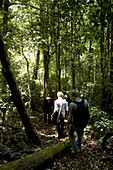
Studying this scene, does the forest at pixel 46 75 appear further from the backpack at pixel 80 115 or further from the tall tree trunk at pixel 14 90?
the backpack at pixel 80 115

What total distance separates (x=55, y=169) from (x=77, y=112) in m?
1.73

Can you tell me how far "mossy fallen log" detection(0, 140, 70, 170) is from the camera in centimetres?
617

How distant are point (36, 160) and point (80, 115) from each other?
1.95 m

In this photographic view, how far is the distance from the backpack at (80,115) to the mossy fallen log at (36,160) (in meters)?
0.94

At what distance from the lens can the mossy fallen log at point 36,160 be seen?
243 inches

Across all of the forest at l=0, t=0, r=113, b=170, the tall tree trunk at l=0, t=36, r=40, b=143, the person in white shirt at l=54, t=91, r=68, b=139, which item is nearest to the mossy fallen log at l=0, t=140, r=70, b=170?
the forest at l=0, t=0, r=113, b=170

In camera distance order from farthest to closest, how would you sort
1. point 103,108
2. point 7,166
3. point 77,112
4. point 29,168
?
point 103,108
point 77,112
point 29,168
point 7,166

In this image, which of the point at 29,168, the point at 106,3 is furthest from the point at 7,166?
the point at 106,3

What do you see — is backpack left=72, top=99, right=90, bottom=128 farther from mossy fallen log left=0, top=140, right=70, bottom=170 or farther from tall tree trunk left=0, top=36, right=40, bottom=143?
tall tree trunk left=0, top=36, right=40, bottom=143

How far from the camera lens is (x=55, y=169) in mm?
7270

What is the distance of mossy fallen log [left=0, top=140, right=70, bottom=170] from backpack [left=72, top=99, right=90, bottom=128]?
3.07 ft

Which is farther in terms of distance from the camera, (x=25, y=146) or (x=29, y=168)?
(x=25, y=146)

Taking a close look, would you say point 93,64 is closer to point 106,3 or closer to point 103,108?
point 103,108

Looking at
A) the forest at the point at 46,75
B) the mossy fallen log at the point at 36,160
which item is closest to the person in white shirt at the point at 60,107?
the forest at the point at 46,75
